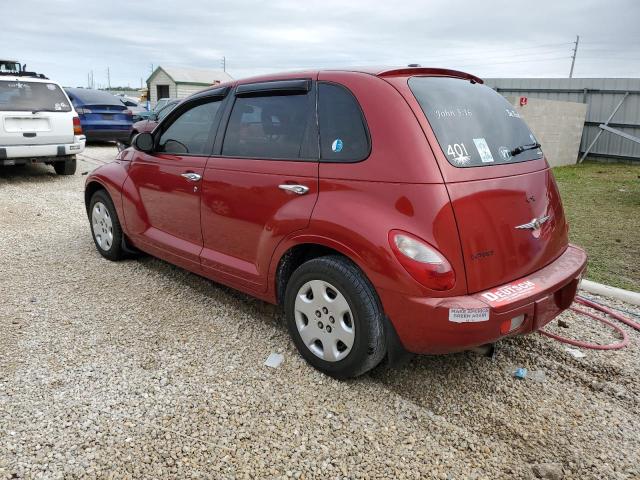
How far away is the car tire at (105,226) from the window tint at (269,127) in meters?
1.85

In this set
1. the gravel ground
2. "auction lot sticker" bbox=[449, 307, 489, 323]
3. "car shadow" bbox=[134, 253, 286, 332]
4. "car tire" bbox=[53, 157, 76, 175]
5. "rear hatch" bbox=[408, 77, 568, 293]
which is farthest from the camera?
"car tire" bbox=[53, 157, 76, 175]

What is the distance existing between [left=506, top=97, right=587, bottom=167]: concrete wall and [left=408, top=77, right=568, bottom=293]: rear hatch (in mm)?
9225

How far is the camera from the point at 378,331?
285 centimetres

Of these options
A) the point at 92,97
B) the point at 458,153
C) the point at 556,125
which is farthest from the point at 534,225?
the point at 92,97

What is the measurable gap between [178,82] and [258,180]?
3065 cm

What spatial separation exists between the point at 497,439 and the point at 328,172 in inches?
65.4

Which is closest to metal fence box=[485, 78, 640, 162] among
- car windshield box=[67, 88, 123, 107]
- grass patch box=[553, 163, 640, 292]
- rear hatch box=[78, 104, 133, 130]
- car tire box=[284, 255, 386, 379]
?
grass patch box=[553, 163, 640, 292]

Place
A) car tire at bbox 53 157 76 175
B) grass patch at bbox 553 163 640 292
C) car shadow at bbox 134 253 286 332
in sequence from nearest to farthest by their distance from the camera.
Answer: car shadow at bbox 134 253 286 332 < grass patch at bbox 553 163 640 292 < car tire at bbox 53 157 76 175

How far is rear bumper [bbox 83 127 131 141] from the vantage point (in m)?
14.0

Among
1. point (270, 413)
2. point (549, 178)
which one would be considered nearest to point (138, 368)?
point (270, 413)

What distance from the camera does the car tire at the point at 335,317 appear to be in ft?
9.32

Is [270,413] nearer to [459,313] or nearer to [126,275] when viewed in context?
[459,313]

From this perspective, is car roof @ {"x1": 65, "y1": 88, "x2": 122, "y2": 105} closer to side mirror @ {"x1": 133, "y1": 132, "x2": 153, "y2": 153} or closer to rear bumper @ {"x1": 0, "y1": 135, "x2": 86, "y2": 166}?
rear bumper @ {"x1": 0, "y1": 135, "x2": 86, "y2": 166}

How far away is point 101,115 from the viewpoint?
45.8 feet
